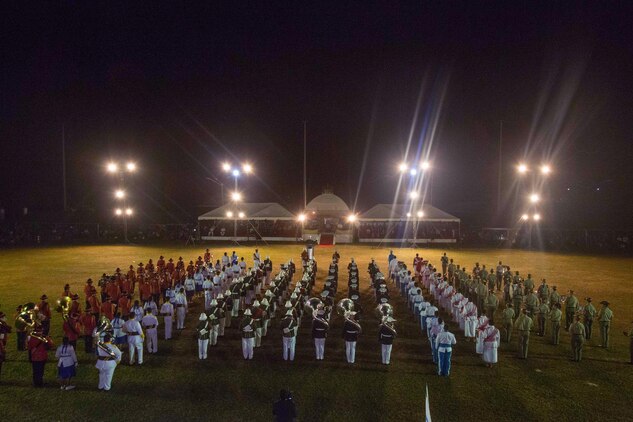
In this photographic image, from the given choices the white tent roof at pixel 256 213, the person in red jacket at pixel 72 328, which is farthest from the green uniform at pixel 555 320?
the white tent roof at pixel 256 213

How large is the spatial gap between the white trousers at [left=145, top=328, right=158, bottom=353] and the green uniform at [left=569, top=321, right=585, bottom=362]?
36.3 ft

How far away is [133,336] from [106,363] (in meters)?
1.52

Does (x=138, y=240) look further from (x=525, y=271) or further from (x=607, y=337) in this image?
(x=607, y=337)

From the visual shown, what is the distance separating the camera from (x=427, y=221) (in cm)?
4300

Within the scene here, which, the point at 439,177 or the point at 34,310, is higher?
the point at 439,177

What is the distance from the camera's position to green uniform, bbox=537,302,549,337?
43.7 ft

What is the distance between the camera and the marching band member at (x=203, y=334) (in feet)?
36.7

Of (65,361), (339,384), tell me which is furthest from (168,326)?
(339,384)

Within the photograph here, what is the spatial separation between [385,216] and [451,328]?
96.4 feet

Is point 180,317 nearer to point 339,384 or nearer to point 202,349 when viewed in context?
point 202,349

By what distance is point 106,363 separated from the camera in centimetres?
925

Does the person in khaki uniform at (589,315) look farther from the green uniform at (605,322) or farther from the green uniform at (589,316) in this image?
the green uniform at (605,322)

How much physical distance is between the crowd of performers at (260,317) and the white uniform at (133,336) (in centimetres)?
2

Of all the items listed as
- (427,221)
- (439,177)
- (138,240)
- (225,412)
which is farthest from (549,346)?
(439,177)
